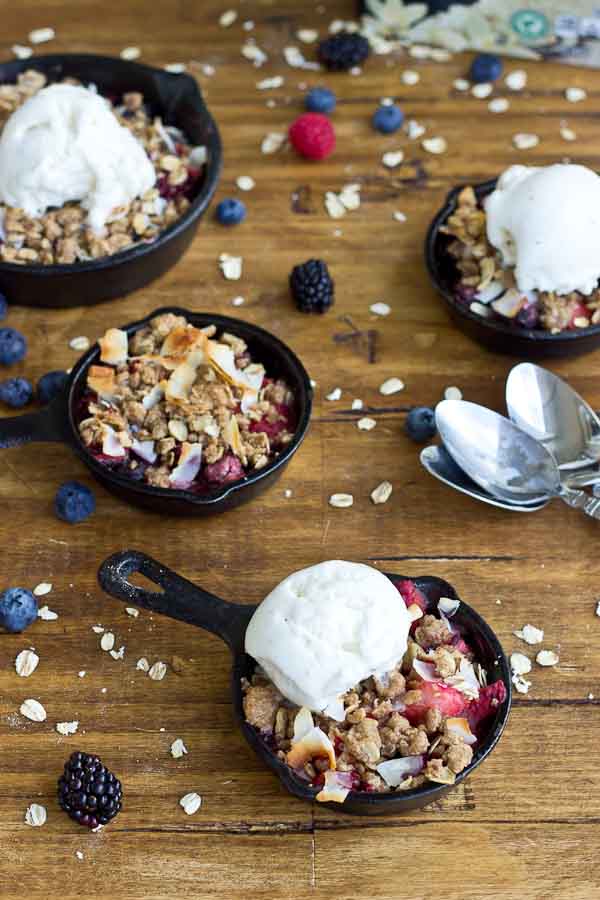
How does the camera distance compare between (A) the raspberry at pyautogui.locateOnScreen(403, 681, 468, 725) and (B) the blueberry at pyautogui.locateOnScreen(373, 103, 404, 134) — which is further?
(B) the blueberry at pyautogui.locateOnScreen(373, 103, 404, 134)

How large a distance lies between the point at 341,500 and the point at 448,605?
370mm

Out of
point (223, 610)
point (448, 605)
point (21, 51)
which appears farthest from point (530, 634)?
point (21, 51)

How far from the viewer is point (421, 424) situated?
7.29ft

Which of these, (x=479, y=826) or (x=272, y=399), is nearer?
(x=479, y=826)

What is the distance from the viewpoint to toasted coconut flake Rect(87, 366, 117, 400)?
6.94ft

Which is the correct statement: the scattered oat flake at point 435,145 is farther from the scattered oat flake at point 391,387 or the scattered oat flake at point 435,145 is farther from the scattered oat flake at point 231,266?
the scattered oat flake at point 391,387

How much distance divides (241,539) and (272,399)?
26 cm

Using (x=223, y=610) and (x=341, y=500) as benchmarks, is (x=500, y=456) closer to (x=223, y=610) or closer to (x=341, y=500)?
(x=341, y=500)

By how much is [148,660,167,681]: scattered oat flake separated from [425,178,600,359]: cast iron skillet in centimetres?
87

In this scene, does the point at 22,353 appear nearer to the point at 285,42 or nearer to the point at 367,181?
the point at 367,181

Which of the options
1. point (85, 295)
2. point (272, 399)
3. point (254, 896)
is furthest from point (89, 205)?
point (254, 896)

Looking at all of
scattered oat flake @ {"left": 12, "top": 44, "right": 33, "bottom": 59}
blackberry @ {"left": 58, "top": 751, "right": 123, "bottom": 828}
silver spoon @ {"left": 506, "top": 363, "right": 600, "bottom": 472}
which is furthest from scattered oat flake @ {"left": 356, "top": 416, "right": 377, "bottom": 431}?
scattered oat flake @ {"left": 12, "top": 44, "right": 33, "bottom": 59}

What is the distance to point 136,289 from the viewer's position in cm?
248

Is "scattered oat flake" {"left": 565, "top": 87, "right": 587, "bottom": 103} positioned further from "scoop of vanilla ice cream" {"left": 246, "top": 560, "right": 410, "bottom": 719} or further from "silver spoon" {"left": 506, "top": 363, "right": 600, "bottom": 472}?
"scoop of vanilla ice cream" {"left": 246, "top": 560, "right": 410, "bottom": 719}
